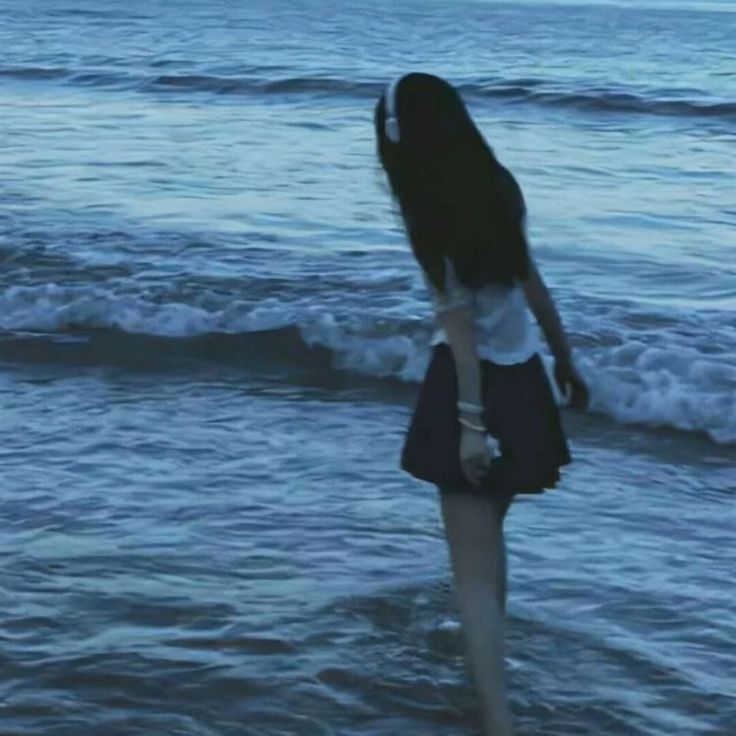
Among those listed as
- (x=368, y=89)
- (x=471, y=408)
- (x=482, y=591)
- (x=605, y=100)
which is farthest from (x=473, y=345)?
(x=368, y=89)

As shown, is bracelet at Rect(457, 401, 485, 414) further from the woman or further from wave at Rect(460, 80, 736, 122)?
wave at Rect(460, 80, 736, 122)

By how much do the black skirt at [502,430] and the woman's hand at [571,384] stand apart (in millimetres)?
156

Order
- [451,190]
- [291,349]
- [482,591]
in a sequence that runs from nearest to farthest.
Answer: [451,190]
[482,591]
[291,349]

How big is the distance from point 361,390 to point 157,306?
198 centimetres

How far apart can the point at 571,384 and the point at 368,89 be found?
19.0 meters

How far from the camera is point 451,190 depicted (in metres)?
4.21

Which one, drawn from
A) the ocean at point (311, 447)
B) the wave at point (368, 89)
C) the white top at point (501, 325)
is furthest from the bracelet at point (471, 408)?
the wave at point (368, 89)

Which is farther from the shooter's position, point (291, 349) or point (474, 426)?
point (291, 349)

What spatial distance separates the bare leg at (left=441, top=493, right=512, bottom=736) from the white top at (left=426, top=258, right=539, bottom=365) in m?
0.34

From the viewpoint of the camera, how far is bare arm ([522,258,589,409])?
172 inches

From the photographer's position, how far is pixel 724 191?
47.5 feet

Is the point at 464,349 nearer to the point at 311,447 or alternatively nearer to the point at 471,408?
the point at 471,408

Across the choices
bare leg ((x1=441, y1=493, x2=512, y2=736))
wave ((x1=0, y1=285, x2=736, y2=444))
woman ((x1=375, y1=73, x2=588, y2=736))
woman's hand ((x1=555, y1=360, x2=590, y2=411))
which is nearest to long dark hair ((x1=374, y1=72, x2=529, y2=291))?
woman ((x1=375, y1=73, x2=588, y2=736))

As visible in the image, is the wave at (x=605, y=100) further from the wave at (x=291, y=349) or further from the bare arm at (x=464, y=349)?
the bare arm at (x=464, y=349)
